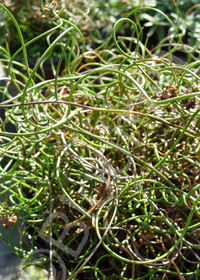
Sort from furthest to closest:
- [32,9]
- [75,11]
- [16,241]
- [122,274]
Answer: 1. [32,9]
2. [75,11]
3. [16,241]
4. [122,274]

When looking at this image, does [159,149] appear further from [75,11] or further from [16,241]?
[75,11]

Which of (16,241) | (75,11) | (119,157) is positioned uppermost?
(75,11)

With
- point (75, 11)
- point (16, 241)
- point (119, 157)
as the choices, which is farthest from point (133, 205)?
point (75, 11)

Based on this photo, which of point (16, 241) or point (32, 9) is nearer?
point (16, 241)

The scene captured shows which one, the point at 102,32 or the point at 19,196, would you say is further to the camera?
the point at 102,32

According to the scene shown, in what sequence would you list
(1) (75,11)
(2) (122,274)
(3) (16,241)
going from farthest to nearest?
(1) (75,11)
(3) (16,241)
(2) (122,274)

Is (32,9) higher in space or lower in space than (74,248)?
higher

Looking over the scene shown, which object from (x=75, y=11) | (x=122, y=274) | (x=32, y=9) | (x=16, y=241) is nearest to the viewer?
(x=122, y=274)

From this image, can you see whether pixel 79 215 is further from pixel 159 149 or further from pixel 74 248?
pixel 159 149

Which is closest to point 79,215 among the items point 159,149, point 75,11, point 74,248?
point 74,248
